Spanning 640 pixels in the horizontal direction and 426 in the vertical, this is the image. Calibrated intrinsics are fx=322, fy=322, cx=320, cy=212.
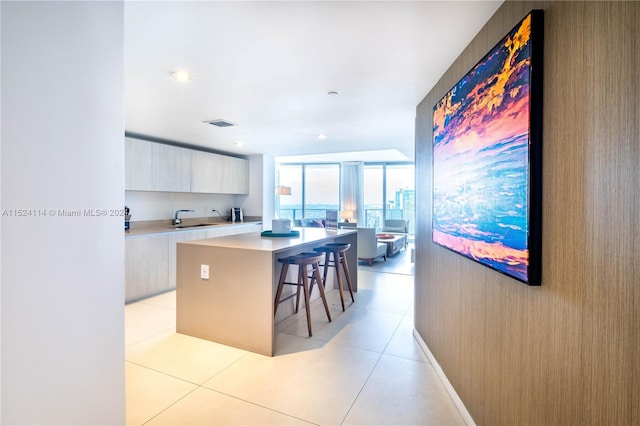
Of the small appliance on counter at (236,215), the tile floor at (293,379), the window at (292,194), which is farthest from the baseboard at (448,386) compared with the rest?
the window at (292,194)

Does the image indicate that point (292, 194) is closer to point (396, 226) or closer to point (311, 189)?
point (311, 189)

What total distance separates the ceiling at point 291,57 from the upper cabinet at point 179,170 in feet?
2.63

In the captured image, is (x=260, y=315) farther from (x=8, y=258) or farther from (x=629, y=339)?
(x=629, y=339)

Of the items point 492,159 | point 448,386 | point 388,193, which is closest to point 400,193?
point 388,193

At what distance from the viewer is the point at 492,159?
1.50m

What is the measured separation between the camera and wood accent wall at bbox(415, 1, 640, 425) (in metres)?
0.85

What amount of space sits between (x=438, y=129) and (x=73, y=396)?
95.3 inches

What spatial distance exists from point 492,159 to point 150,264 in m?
4.32

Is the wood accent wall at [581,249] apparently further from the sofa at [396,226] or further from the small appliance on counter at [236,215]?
the sofa at [396,226]

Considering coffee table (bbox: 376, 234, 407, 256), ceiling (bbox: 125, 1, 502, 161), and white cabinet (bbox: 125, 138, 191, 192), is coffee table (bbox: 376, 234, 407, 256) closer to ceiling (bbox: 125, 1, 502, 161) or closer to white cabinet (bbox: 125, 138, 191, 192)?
→ ceiling (bbox: 125, 1, 502, 161)

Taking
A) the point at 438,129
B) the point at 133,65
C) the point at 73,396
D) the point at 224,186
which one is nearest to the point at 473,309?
the point at 438,129

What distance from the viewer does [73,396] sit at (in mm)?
1052

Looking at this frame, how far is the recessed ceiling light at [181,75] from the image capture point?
7.72ft

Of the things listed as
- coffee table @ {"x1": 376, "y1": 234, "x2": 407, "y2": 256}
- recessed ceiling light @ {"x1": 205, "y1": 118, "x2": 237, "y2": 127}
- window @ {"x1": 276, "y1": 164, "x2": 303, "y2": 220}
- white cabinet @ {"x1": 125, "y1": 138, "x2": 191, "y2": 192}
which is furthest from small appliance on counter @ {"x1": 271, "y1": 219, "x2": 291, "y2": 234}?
window @ {"x1": 276, "y1": 164, "x2": 303, "y2": 220}
